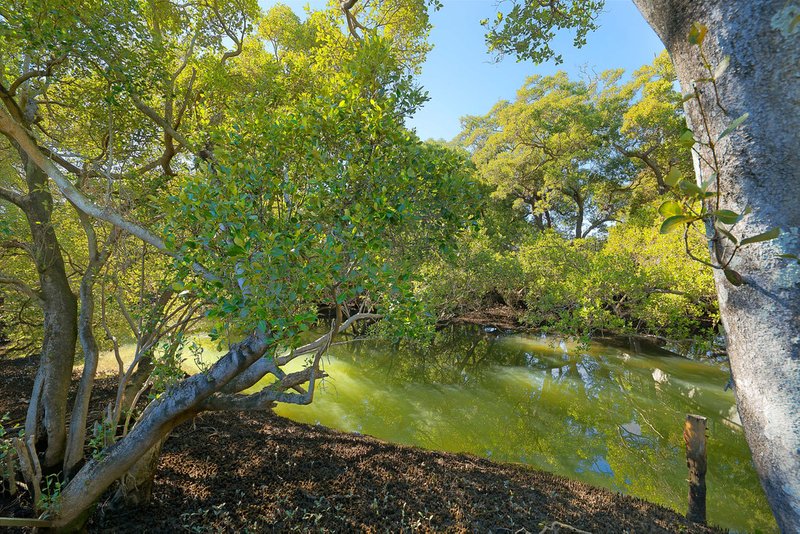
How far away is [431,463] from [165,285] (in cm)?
382

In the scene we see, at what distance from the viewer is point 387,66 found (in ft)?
8.42

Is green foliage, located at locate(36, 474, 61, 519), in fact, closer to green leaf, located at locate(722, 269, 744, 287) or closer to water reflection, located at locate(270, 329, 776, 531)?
water reflection, located at locate(270, 329, 776, 531)

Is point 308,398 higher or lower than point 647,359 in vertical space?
higher

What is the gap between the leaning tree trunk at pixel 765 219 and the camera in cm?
71

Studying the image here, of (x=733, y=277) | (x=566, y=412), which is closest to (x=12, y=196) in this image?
(x=733, y=277)

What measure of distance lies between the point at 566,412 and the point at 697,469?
335 cm

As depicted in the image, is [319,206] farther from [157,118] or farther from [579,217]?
[579,217]

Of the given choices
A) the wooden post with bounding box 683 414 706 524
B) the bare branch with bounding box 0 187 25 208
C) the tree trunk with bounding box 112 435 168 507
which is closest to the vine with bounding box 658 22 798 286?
the tree trunk with bounding box 112 435 168 507

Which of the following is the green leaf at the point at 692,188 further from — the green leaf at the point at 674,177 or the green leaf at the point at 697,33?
the green leaf at the point at 697,33

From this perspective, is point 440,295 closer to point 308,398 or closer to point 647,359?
point 647,359

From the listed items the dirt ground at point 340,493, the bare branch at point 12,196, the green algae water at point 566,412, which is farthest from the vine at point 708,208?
the green algae water at point 566,412

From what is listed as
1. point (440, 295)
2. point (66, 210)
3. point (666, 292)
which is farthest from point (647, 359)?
point (66, 210)

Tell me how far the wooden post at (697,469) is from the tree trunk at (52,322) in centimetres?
691

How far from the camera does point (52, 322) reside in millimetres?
3621
